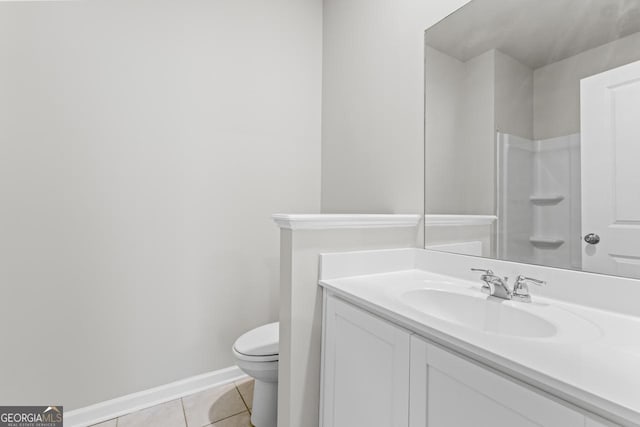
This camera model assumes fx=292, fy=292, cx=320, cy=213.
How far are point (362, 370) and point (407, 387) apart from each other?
187mm

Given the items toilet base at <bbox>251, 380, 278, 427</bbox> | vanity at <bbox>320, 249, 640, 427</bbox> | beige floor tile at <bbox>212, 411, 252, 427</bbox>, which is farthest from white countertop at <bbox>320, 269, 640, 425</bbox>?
beige floor tile at <bbox>212, 411, 252, 427</bbox>

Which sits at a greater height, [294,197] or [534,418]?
[294,197]

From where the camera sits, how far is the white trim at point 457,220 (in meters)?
1.17

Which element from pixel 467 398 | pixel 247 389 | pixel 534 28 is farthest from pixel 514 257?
pixel 247 389

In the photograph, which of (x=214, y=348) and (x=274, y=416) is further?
(x=214, y=348)

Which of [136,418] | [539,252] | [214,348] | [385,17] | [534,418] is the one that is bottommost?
[136,418]

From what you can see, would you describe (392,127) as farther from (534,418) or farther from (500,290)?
(534,418)

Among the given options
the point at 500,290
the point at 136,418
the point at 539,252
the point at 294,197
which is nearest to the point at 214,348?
the point at 136,418

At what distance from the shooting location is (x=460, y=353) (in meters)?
0.66

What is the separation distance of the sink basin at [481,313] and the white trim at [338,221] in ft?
1.13

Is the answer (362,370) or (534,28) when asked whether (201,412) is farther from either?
(534,28)

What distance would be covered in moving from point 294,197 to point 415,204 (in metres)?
0.90

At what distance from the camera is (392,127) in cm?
159

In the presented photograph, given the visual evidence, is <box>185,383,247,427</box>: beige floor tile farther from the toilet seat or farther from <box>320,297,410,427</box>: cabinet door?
<box>320,297,410,427</box>: cabinet door
